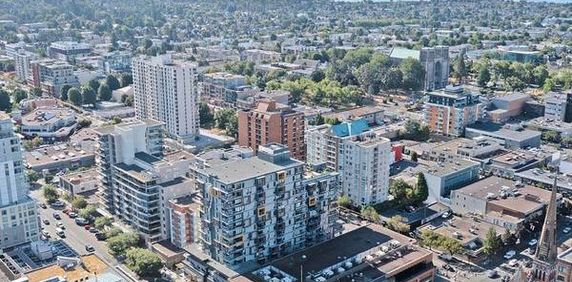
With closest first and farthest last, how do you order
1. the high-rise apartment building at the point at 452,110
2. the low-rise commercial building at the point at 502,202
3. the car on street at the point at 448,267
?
the car on street at the point at 448,267 < the low-rise commercial building at the point at 502,202 < the high-rise apartment building at the point at 452,110

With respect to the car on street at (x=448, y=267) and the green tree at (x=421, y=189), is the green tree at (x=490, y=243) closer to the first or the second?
the car on street at (x=448, y=267)

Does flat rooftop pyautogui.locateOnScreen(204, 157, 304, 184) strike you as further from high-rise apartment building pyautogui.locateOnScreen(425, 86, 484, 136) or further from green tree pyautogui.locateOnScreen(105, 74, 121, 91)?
green tree pyautogui.locateOnScreen(105, 74, 121, 91)

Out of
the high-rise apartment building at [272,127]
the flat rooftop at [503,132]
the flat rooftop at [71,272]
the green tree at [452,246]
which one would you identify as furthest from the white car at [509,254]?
the flat rooftop at [71,272]

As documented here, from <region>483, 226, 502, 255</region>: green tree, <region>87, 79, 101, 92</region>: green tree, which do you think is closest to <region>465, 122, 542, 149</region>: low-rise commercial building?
<region>483, 226, 502, 255</region>: green tree

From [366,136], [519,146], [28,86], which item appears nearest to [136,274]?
[366,136]

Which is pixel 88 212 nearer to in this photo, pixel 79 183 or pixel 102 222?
pixel 102 222

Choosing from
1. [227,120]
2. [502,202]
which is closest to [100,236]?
[227,120]

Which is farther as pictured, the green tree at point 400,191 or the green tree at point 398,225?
the green tree at point 400,191
